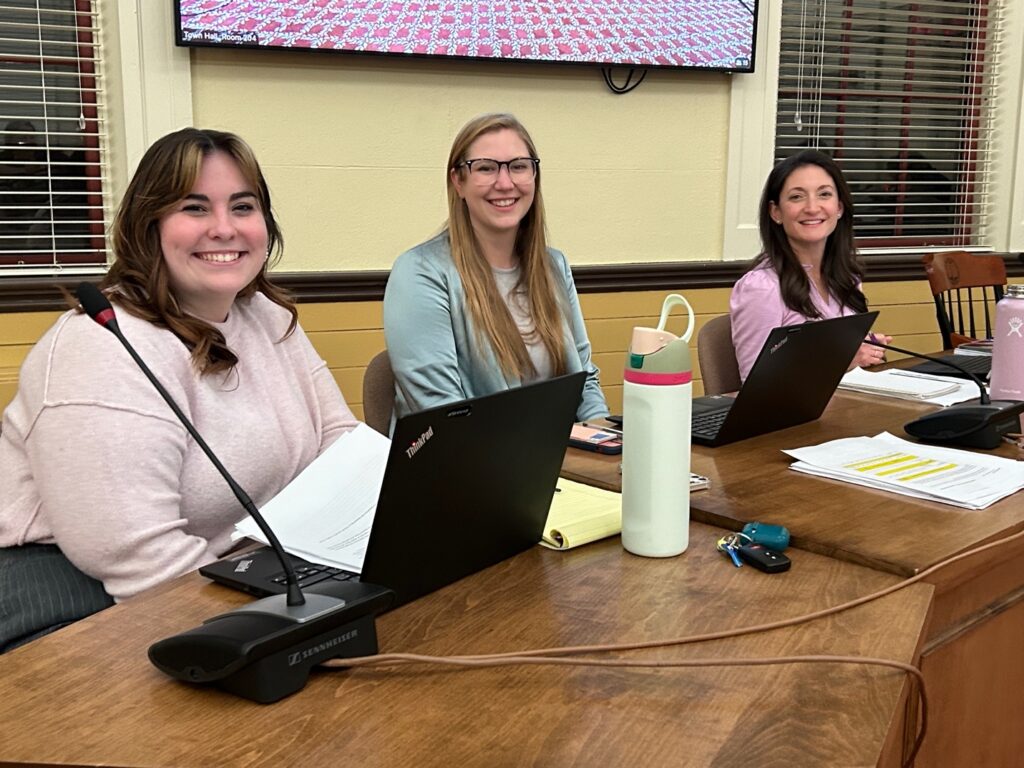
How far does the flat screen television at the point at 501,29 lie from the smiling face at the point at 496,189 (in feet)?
2.29

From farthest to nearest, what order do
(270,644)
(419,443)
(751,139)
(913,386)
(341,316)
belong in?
(751,139)
(341,316)
(913,386)
(419,443)
(270,644)

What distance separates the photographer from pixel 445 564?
3.78ft

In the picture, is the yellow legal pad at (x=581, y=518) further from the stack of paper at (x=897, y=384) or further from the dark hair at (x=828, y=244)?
the dark hair at (x=828, y=244)

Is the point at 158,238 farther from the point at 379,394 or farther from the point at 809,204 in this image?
the point at 809,204

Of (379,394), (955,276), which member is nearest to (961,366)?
(955,276)

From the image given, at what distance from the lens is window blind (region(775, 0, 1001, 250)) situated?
12.5 feet

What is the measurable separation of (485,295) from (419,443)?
1.38 metres

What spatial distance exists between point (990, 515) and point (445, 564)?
755 mm

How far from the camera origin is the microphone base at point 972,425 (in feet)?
5.68

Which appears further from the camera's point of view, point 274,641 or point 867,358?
point 867,358

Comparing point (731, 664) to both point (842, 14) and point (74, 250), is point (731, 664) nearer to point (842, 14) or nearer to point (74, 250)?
point (74, 250)

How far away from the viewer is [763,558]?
48.0 inches

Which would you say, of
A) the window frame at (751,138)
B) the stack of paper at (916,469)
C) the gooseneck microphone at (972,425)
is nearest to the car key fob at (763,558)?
the stack of paper at (916,469)

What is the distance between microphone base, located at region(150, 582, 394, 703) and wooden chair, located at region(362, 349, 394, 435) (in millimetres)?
1222
